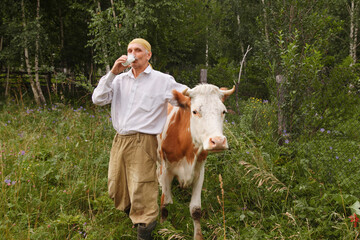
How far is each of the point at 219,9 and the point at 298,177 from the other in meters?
24.2

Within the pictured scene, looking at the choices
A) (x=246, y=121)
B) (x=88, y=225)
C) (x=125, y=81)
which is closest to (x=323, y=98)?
(x=246, y=121)

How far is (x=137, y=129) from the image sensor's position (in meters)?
2.50

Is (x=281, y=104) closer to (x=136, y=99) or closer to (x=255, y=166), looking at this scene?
(x=255, y=166)

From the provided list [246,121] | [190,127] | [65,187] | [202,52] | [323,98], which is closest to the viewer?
[190,127]

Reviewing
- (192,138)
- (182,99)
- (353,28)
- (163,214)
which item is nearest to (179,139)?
(192,138)

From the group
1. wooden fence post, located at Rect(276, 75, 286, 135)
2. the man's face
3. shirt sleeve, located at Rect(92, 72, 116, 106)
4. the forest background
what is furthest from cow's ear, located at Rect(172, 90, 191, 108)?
wooden fence post, located at Rect(276, 75, 286, 135)

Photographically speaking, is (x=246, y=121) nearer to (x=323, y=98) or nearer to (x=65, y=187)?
(x=323, y=98)

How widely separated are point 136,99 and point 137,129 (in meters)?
0.27

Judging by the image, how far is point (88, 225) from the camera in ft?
9.52

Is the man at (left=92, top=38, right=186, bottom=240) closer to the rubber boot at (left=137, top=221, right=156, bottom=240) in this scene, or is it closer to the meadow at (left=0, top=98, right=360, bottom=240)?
the rubber boot at (left=137, top=221, right=156, bottom=240)

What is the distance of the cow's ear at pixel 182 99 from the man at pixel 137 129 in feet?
0.20

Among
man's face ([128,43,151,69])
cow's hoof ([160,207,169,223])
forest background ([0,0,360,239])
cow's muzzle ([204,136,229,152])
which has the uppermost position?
man's face ([128,43,151,69])

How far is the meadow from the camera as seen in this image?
286 centimetres

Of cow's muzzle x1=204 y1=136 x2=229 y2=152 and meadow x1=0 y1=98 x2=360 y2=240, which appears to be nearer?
cow's muzzle x1=204 y1=136 x2=229 y2=152
